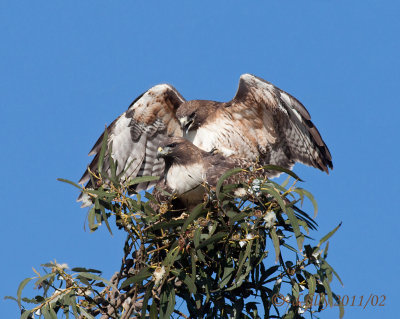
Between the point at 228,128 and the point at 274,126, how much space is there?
64cm

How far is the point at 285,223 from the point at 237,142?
10.00 ft

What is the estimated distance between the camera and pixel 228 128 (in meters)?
7.96

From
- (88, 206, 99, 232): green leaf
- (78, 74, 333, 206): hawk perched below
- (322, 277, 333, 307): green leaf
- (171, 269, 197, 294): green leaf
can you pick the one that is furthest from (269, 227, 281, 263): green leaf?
(78, 74, 333, 206): hawk perched below

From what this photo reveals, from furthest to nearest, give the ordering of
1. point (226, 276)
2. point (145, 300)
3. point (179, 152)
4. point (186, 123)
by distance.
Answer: point (186, 123)
point (179, 152)
point (226, 276)
point (145, 300)

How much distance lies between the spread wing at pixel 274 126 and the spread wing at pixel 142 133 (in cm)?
88

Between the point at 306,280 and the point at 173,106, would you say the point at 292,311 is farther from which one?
the point at 173,106

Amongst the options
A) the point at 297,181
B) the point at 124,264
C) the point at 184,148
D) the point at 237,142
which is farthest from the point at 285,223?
the point at 237,142

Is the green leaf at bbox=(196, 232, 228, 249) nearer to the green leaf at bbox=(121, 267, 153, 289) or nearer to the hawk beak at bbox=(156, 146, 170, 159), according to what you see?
the green leaf at bbox=(121, 267, 153, 289)

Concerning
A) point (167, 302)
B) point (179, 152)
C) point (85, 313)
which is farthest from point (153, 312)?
point (179, 152)

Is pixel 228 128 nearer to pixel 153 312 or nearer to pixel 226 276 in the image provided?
pixel 226 276

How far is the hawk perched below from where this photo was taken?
7.79m

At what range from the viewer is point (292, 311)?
4750 mm

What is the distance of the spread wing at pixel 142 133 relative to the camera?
8414 mm

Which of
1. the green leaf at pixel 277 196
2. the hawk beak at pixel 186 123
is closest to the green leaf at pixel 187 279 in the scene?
the green leaf at pixel 277 196
